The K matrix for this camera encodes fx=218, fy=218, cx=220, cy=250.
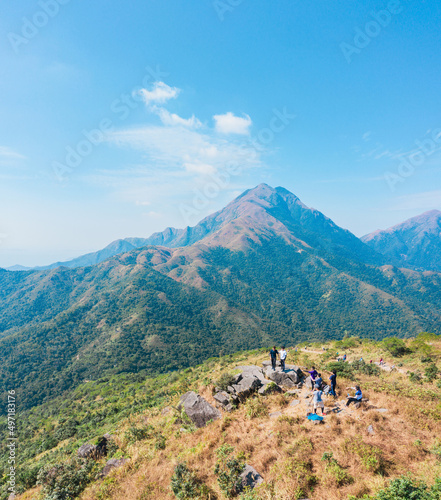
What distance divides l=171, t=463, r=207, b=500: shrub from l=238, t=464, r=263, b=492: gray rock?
69.8 inches

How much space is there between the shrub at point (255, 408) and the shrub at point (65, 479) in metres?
10.0

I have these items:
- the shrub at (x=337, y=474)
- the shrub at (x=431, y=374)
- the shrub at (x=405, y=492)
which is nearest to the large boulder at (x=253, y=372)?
the shrub at (x=337, y=474)

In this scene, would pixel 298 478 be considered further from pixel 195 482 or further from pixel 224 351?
pixel 224 351

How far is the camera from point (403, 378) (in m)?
22.4

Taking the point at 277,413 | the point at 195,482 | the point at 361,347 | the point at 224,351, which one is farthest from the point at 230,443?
the point at 224,351

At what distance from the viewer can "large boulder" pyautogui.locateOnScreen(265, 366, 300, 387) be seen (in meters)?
18.6

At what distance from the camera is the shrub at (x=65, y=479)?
11.5 meters

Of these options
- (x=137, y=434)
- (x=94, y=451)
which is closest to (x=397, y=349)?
(x=137, y=434)

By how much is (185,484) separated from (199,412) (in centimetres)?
639

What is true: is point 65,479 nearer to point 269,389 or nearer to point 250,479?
point 250,479

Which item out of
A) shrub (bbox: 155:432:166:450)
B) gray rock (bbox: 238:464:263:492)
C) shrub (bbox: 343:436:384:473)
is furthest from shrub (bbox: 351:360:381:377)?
shrub (bbox: 155:432:166:450)

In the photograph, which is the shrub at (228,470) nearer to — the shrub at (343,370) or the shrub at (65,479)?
the shrub at (65,479)

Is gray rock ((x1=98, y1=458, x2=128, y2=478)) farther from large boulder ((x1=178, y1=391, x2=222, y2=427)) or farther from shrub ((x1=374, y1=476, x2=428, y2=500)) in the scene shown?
shrub ((x1=374, y1=476, x2=428, y2=500))

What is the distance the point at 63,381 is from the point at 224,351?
10315 centimetres
